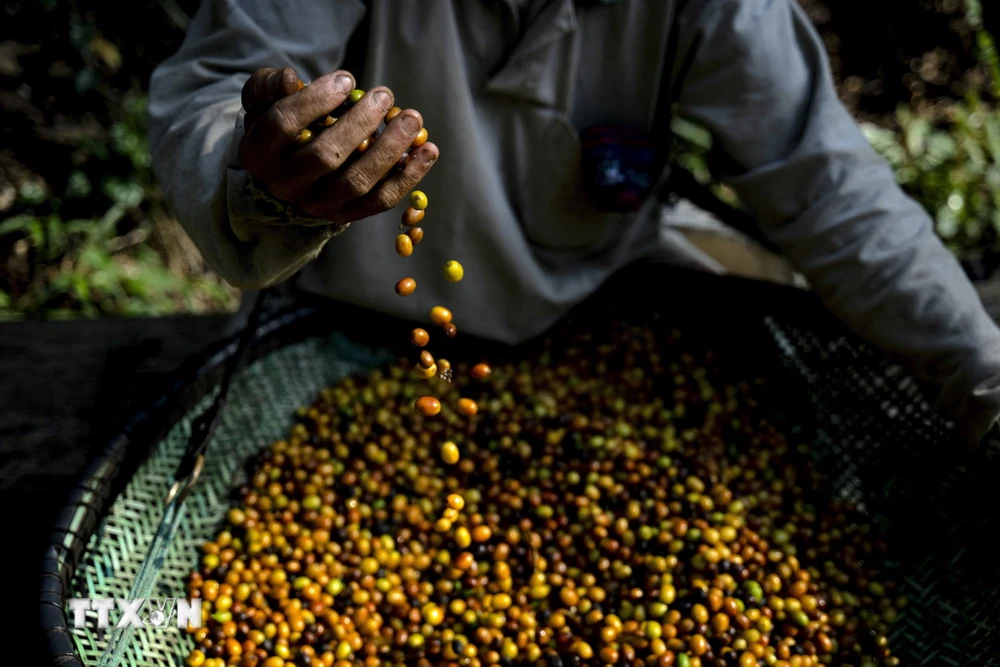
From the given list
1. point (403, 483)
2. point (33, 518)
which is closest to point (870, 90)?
point (403, 483)

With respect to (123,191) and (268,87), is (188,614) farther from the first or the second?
(123,191)

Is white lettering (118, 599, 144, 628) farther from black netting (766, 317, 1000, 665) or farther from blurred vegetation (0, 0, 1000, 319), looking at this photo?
blurred vegetation (0, 0, 1000, 319)

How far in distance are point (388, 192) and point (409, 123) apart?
0.10 m

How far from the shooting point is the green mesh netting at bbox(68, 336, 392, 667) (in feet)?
4.85

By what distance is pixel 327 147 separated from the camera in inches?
39.6

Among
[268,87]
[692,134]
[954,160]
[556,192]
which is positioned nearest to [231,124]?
[268,87]

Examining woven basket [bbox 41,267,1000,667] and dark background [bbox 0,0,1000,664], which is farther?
dark background [bbox 0,0,1000,664]

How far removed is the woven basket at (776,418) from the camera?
150 cm

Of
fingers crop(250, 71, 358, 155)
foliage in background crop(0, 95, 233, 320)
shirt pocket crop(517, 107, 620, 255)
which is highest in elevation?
fingers crop(250, 71, 358, 155)

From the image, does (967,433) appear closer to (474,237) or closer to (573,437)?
(573,437)

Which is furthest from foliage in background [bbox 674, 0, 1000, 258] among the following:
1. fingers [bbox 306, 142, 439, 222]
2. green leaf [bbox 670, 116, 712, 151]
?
fingers [bbox 306, 142, 439, 222]

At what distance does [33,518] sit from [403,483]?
2.65ft

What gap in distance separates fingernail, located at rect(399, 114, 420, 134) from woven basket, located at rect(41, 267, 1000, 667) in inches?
36.5

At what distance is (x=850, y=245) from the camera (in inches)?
67.9
